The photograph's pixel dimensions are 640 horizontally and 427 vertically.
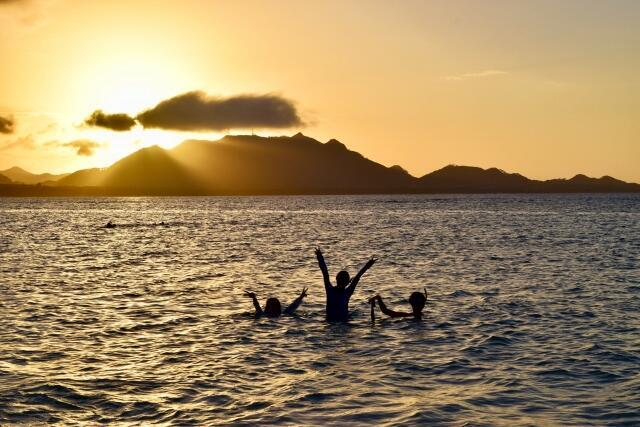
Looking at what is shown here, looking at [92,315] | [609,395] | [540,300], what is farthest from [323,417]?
[540,300]

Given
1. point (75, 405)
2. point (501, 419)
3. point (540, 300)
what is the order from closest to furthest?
point (501, 419) → point (75, 405) → point (540, 300)

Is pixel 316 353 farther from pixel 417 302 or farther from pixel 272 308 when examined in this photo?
pixel 417 302

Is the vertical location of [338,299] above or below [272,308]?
above

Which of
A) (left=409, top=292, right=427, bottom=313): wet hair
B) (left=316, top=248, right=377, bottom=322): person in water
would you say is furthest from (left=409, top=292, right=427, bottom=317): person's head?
(left=316, top=248, right=377, bottom=322): person in water

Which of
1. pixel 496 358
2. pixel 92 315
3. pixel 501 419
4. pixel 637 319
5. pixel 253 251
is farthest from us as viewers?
pixel 253 251

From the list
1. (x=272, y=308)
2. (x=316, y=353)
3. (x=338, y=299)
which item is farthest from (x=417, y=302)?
(x=316, y=353)

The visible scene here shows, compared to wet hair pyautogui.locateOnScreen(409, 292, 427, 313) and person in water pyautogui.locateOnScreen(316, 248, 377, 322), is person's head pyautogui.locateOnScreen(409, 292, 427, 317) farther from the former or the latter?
person in water pyautogui.locateOnScreen(316, 248, 377, 322)

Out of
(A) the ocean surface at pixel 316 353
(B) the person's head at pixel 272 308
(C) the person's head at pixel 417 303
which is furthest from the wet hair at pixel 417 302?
(B) the person's head at pixel 272 308

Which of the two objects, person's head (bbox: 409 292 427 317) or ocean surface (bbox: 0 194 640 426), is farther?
person's head (bbox: 409 292 427 317)

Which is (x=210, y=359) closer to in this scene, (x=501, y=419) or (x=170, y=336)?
(x=170, y=336)

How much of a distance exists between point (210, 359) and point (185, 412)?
4437 millimetres

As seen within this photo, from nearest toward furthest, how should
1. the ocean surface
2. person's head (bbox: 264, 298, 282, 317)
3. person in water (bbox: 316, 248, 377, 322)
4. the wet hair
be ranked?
the ocean surface → person in water (bbox: 316, 248, 377, 322) → the wet hair → person's head (bbox: 264, 298, 282, 317)

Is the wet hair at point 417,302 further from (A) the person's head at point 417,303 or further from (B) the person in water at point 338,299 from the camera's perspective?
(B) the person in water at point 338,299

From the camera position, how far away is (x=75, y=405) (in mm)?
13422
